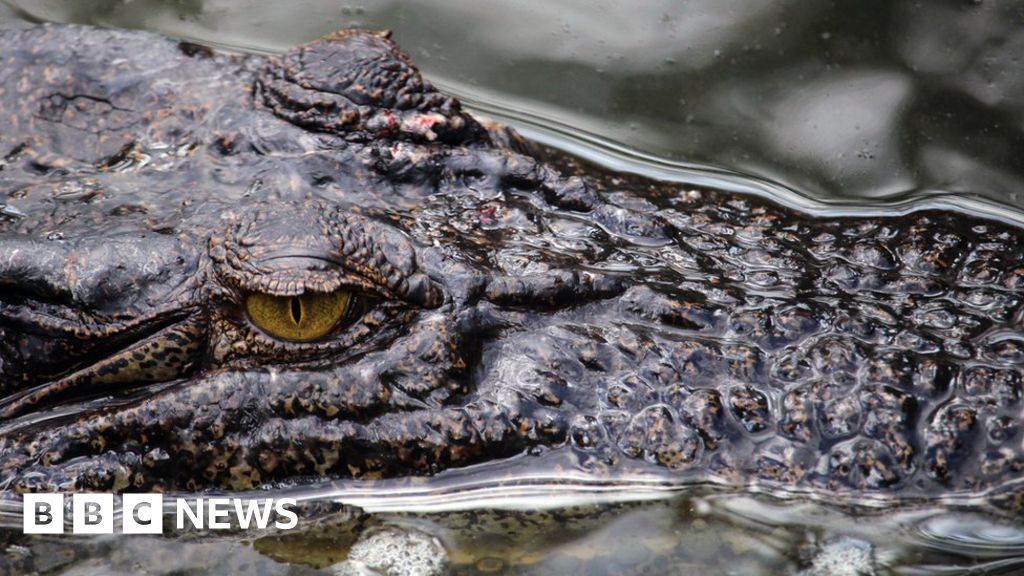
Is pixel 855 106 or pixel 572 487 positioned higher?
pixel 855 106

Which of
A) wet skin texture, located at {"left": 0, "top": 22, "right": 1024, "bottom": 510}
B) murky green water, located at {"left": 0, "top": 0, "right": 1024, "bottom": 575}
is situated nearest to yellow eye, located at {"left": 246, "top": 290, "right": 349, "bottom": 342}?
wet skin texture, located at {"left": 0, "top": 22, "right": 1024, "bottom": 510}

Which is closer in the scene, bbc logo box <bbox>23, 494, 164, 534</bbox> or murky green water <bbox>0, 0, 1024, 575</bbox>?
bbc logo box <bbox>23, 494, 164, 534</bbox>

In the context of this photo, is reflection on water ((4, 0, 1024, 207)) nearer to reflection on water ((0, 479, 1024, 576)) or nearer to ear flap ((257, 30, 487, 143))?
ear flap ((257, 30, 487, 143))

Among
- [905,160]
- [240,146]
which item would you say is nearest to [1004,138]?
[905,160]

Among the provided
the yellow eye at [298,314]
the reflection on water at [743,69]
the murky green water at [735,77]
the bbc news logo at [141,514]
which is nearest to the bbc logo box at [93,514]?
the bbc news logo at [141,514]

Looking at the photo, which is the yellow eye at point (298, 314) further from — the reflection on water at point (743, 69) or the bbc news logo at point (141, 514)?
the reflection on water at point (743, 69)

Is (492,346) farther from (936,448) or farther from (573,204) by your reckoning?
(936,448)
